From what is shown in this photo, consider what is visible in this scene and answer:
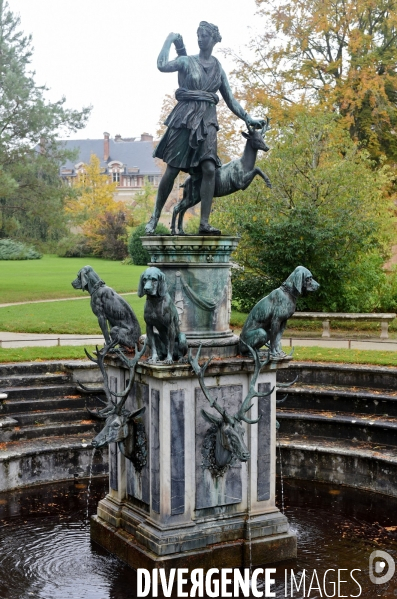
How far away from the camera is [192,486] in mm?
7750

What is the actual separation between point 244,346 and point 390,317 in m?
11.8

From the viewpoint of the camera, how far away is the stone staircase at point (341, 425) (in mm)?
10578

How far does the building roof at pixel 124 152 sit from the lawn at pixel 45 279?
4562 centimetres

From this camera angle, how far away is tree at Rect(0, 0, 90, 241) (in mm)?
28406

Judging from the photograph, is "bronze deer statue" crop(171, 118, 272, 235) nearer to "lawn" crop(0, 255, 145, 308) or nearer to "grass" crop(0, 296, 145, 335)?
"grass" crop(0, 296, 145, 335)

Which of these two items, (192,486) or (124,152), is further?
(124,152)

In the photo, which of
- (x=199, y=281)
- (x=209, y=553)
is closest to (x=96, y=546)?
(x=209, y=553)

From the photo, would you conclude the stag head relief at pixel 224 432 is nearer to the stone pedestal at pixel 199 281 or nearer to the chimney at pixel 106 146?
the stone pedestal at pixel 199 281

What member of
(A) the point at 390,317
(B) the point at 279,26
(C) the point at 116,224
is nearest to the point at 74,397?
(A) the point at 390,317

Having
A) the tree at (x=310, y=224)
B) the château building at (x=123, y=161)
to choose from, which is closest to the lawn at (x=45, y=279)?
the tree at (x=310, y=224)

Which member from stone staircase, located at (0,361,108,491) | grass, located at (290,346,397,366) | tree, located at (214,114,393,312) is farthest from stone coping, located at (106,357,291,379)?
tree, located at (214,114,393,312)

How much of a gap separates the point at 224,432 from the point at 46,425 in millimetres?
4773

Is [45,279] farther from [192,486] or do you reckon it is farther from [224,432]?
[224,432]

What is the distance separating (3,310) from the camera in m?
23.7
